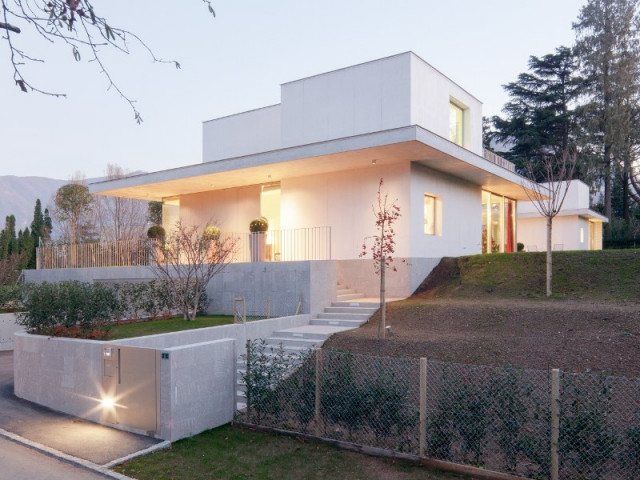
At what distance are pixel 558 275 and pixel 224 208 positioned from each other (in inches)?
486

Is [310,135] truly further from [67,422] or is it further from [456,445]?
[456,445]

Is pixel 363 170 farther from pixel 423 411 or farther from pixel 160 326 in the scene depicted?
pixel 423 411

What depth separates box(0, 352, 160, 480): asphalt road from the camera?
6434 millimetres

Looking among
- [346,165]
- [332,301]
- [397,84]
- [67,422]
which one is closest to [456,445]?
[67,422]

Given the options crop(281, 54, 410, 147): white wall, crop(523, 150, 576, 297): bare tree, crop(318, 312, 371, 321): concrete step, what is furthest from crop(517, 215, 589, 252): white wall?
crop(318, 312, 371, 321): concrete step

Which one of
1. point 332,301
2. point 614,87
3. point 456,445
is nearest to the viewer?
point 456,445

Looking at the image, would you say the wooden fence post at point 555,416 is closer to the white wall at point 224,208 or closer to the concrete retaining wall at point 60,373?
the concrete retaining wall at point 60,373

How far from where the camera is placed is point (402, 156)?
14.7 m

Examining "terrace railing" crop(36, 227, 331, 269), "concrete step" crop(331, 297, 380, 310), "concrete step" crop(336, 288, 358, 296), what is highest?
"terrace railing" crop(36, 227, 331, 269)

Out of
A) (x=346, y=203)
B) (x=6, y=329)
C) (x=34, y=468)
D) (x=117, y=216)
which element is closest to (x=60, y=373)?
(x=34, y=468)

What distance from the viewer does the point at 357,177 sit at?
53.6 feet

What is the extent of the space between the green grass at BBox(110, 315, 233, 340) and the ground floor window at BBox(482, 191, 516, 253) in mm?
12664

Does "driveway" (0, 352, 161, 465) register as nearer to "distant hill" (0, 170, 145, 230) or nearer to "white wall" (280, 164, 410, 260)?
"white wall" (280, 164, 410, 260)

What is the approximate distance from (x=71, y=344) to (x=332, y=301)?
22.6 ft
